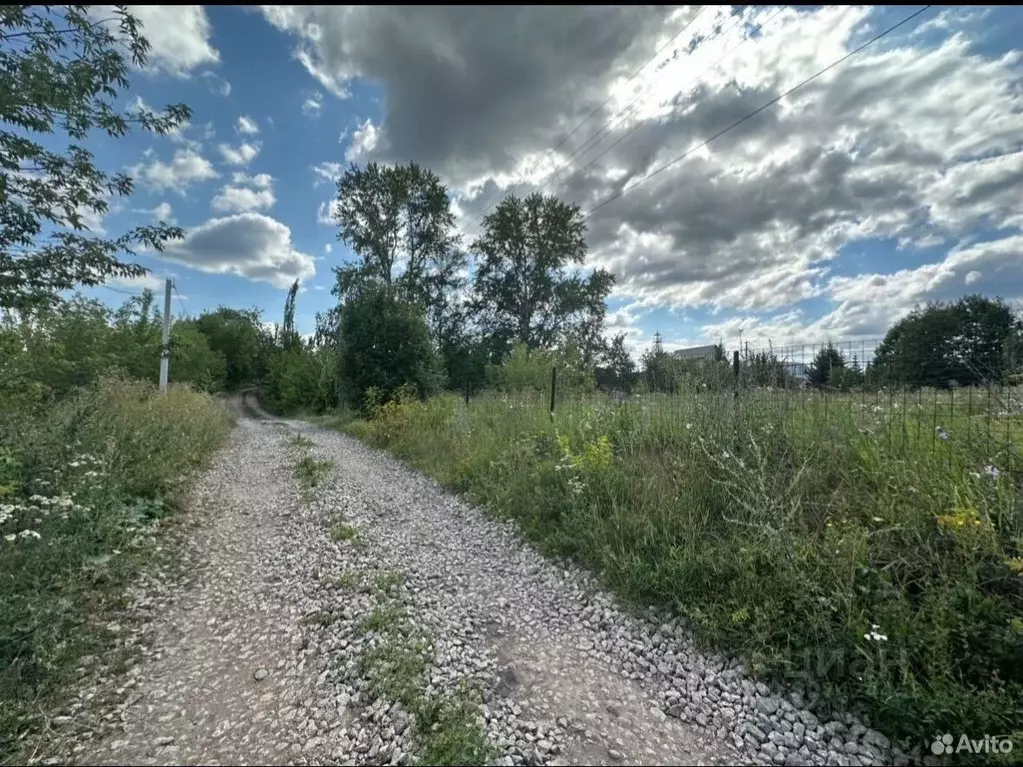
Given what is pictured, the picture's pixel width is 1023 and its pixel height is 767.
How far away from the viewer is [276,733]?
2.16m

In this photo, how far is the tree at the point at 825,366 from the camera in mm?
5496

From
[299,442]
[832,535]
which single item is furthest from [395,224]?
[832,535]

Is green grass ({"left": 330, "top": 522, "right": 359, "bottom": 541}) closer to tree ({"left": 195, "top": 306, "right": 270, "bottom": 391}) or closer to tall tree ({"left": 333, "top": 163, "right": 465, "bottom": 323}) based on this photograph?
tall tree ({"left": 333, "top": 163, "right": 465, "bottom": 323})

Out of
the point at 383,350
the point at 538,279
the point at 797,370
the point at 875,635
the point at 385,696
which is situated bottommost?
the point at 385,696

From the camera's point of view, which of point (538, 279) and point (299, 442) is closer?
point (299, 442)

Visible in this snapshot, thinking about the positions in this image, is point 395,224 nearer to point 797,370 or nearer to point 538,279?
point 538,279

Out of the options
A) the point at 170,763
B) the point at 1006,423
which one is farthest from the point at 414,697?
the point at 1006,423

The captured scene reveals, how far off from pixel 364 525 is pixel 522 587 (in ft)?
7.79

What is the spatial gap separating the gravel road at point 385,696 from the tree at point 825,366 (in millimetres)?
4133

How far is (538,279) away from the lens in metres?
31.7

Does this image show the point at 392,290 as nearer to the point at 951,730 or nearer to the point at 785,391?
the point at 785,391

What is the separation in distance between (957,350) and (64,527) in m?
9.10

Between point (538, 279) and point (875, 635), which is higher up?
point (538, 279)

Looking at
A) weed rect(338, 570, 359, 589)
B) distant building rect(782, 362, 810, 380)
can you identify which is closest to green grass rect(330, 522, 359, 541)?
weed rect(338, 570, 359, 589)
